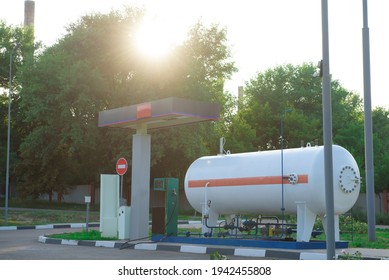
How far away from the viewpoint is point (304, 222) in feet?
52.7

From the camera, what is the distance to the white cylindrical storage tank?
16.0m

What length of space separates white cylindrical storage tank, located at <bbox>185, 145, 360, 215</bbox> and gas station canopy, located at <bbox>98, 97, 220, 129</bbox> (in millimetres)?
1747

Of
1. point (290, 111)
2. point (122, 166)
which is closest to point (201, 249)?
point (122, 166)

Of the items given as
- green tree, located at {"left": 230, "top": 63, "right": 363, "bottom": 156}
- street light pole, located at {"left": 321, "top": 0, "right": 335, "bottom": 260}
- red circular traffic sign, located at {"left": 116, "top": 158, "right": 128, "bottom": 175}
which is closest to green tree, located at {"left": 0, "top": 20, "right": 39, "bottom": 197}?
green tree, located at {"left": 230, "top": 63, "right": 363, "bottom": 156}

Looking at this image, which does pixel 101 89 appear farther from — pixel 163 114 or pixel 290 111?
pixel 163 114

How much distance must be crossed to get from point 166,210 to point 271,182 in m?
3.74

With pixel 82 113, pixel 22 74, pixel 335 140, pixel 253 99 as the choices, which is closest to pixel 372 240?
pixel 82 113

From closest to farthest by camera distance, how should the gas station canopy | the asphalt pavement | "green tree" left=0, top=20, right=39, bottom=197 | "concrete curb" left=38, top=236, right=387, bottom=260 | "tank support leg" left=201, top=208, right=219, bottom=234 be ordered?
"concrete curb" left=38, top=236, right=387, bottom=260 < the asphalt pavement < the gas station canopy < "tank support leg" left=201, top=208, right=219, bottom=234 < "green tree" left=0, top=20, right=39, bottom=197

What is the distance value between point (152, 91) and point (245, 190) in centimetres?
2043

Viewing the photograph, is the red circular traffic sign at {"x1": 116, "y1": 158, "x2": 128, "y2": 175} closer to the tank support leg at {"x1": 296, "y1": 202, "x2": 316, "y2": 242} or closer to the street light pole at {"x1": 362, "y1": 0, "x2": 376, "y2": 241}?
the tank support leg at {"x1": 296, "y1": 202, "x2": 316, "y2": 242}

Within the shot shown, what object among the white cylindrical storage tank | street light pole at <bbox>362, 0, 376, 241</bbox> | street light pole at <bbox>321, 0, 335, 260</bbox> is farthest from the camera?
street light pole at <bbox>362, 0, 376, 241</bbox>

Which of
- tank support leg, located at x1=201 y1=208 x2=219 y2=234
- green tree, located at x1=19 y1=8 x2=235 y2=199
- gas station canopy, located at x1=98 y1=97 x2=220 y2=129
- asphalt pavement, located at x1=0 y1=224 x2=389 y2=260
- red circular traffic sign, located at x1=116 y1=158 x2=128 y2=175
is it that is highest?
green tree, located at x1=19 y1=8 x2=235 y2=199

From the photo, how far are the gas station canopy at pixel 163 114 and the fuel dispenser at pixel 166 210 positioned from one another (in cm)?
196
